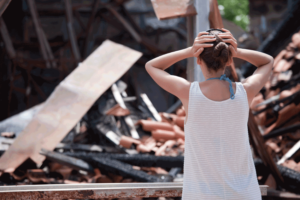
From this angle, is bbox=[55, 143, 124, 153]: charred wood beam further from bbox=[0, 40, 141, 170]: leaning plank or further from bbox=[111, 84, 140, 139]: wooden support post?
bbox=[111, 84, 140, 139]: wooden support post

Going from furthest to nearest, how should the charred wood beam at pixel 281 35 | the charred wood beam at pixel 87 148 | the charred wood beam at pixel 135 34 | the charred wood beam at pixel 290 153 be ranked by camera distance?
the charred wood beam at pixel 135 34
the charred wood beam at pixel 281 35
the charred wood beam at pixel 87 148
the charred wood beam at pixel 290 153

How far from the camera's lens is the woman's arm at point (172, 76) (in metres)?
1.41

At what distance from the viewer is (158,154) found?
170 inches

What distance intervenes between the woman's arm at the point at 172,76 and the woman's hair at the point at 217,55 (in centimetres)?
3

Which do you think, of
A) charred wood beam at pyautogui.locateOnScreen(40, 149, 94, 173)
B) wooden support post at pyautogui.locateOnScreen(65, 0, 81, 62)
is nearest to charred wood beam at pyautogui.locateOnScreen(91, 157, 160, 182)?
charred wood beam at pyautogui.locateOnScreen(40, 149, 94, 173)

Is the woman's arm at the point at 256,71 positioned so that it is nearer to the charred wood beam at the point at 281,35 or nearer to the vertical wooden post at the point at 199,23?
the vertical wooden post at the point at 199,23

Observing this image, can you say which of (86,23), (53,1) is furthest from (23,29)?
(86,23)

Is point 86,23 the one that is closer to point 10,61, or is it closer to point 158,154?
point 10,61

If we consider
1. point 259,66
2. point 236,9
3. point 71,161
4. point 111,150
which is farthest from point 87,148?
point 236,9

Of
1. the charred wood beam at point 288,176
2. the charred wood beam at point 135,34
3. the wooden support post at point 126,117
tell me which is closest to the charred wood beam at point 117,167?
the wooden support post at point 126,117

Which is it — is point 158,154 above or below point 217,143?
below

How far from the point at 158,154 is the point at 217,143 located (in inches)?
119

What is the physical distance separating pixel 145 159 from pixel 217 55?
278cm

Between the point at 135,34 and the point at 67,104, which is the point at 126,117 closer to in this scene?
the point at 67,104
